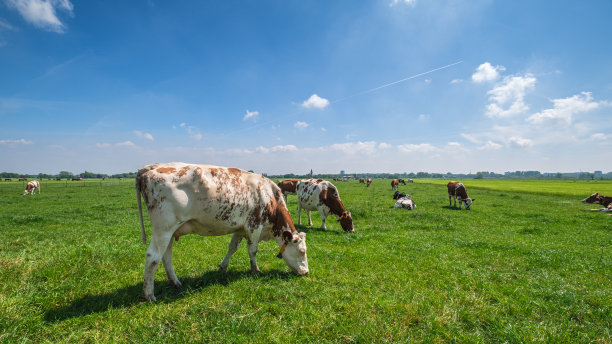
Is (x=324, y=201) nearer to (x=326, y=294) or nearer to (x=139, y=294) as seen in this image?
(x=326, y=294)

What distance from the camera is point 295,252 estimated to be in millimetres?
5523

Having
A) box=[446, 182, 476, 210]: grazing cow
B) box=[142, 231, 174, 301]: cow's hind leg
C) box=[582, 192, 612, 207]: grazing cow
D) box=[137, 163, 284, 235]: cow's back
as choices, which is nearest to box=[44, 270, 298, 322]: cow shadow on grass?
box=[142, 231, 174, 301]: cow's hind leg

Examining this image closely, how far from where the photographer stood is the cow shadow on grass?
12.5 feet

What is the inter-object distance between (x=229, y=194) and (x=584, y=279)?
26.8ft

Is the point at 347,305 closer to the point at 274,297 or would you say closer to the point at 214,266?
the point at 274,297

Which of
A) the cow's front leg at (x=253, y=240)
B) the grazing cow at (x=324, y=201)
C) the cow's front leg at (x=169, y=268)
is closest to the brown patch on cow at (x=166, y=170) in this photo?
the cow's front leg at (x=169, y=268)

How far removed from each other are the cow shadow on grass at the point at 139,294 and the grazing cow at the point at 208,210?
0.65 feet

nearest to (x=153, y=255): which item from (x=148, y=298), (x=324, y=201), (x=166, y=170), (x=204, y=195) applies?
(x=148, y=298)

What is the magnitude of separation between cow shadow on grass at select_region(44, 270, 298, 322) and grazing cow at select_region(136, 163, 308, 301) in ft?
0.65

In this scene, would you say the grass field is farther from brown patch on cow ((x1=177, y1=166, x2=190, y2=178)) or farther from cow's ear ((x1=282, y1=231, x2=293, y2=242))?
brown patch on cow ((x1=177, y1=166, x2=190, y2=178))

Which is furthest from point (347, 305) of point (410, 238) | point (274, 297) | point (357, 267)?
point (410, 238)

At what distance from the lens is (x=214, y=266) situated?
6.02 metres

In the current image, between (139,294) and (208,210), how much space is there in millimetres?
2036

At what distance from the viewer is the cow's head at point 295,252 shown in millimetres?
5449
